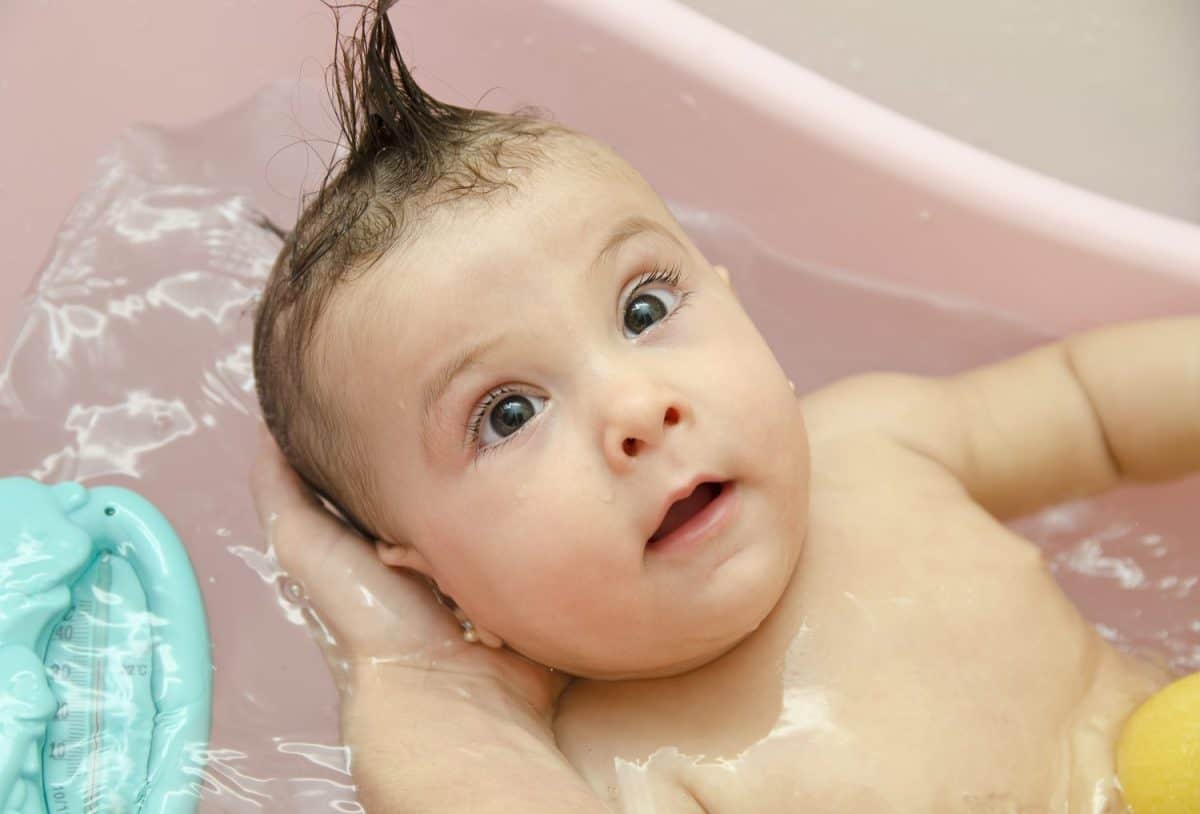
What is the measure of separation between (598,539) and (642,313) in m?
0.17

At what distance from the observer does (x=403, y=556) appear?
107cm

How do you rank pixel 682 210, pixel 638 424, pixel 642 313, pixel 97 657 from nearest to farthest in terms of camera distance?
pixel 638 424 < pixel 642 313 < pixel 97 657 < pixel 682 210

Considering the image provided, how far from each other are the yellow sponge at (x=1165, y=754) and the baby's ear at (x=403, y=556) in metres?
0.53

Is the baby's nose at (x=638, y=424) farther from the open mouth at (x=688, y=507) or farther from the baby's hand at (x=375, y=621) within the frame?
the baby's hand at (x=375, y=621)

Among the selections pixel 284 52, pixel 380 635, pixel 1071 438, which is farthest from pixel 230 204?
pixel 1071 438

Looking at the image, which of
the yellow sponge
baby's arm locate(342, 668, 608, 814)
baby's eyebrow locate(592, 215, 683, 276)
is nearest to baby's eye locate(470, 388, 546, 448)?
baby's eyebrow locate(592, 215, 683, 276)

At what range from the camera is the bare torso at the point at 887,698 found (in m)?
1.01

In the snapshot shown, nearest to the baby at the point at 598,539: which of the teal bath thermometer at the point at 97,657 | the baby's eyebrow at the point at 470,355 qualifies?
the baby's eyebrow at the point at 470,355

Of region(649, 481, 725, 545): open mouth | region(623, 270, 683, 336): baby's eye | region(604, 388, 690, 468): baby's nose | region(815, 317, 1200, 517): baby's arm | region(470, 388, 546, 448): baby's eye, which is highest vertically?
region(623, 270, 683, 336): baby's eye

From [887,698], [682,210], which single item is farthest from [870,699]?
[682,210]

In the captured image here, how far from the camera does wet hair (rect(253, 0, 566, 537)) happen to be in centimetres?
99

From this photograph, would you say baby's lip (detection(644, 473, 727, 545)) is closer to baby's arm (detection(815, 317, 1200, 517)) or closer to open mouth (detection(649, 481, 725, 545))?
open mouth (detection(649, 481, 725, 545))

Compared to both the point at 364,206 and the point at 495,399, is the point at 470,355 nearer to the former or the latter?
the point at 495,399

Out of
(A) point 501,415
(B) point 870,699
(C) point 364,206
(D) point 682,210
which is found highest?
(C) point 364,206
